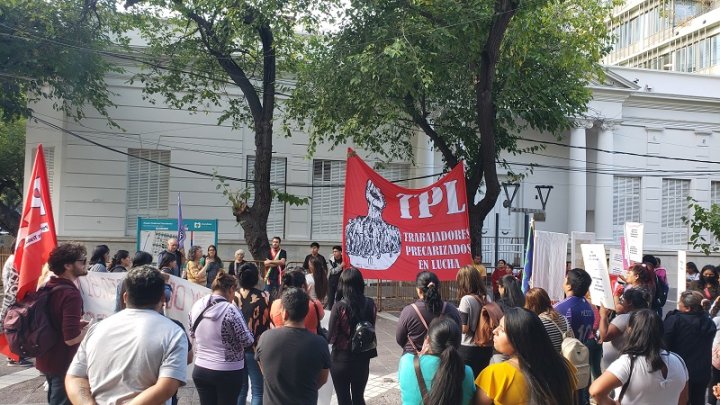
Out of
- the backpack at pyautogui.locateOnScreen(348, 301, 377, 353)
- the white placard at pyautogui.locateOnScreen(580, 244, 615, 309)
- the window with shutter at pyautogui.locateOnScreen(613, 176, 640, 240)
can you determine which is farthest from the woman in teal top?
the window with shutter at pyautogui.locateOnScreen(613, 176, 640, 240)

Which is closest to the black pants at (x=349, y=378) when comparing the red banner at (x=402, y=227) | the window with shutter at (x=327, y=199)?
the red banner at (x=402, y=227)

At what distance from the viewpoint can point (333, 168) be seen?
22.7 m

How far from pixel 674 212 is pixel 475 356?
73.7 ft

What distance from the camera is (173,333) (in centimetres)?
357

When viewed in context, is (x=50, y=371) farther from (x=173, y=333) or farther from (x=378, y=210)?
(x=378, y=210)

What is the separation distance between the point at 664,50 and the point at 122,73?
3516cm

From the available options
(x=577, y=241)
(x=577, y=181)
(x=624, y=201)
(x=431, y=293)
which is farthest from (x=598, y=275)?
(x=624, y=201)

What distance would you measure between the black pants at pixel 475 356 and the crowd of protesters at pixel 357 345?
12mm

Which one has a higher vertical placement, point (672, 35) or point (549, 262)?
point (672, 35)

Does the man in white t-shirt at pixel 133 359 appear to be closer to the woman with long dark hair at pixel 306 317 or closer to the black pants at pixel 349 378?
the woman with long dark hair at pixel 306 317

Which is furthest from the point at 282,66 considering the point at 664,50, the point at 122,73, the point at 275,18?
the point at 664,50

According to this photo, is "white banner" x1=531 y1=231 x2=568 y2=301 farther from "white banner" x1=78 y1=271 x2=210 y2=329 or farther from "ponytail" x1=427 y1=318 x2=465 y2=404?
"ponytail" x1=427 y1=318 x2=465 y2=404

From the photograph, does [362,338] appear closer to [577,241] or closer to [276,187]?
[577,241]

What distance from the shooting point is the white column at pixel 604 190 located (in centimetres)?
2544
